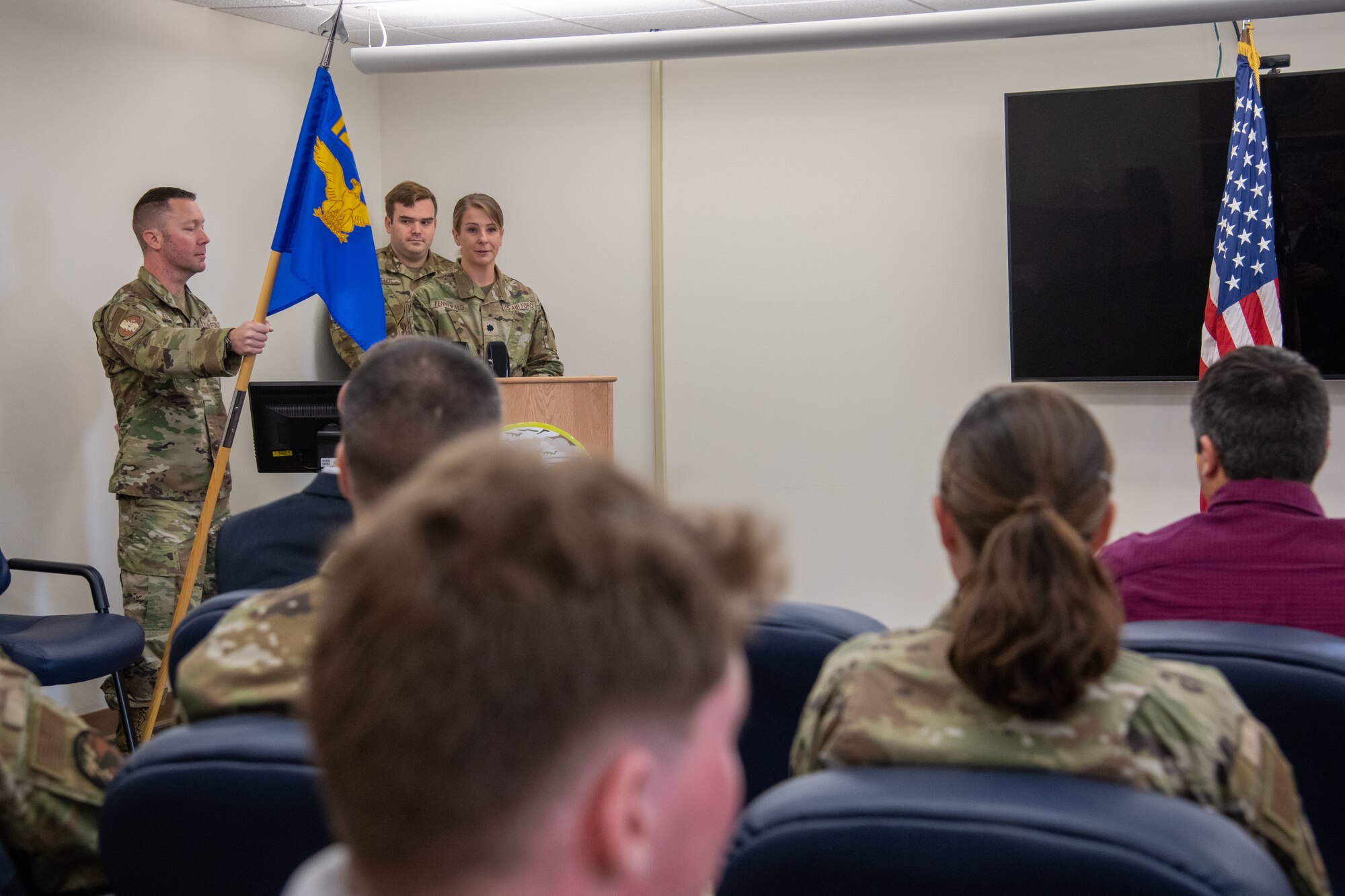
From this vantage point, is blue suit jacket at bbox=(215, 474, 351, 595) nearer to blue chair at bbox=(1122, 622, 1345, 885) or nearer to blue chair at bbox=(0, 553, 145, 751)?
blue chair at bbox=(0, 553, 145, 751)

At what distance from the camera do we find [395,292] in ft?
17.2

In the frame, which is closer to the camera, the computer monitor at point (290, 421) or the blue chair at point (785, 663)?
the blue chair at point (785, 663)

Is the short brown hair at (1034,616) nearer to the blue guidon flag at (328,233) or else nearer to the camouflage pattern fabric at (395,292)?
the blue guidon flag at (328,233)

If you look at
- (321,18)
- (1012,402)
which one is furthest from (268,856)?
(321,18)

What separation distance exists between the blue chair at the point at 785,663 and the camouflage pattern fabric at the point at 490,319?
3.60 meters

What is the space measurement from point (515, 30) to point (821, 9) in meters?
1.25

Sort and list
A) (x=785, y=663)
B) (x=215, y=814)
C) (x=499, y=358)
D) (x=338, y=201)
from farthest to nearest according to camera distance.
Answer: (x=499, y=358), (x=338, y=201), (x=785, y=663), (x=215, y=814)

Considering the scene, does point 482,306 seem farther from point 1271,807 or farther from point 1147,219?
point 1271,807

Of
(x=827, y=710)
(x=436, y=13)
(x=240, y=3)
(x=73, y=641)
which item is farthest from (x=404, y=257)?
(x=827, y=710)

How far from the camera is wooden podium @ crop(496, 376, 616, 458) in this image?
13.3 feet

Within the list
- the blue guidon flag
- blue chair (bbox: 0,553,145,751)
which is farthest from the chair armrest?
the blue guidon flag

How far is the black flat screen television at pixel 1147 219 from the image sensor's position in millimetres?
4426

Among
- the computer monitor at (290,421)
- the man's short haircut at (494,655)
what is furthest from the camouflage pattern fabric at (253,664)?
the computer monitor at (290,421)

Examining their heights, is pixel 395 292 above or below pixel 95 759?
above
